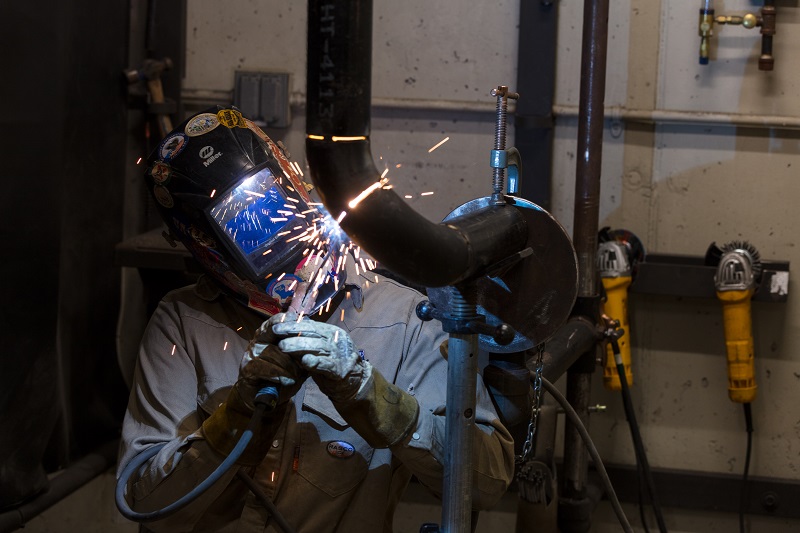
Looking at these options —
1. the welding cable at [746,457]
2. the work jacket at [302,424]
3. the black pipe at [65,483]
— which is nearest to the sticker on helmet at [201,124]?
the work jacket at [302,424]

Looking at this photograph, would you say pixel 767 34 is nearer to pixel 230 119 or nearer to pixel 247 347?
pixel 230 119

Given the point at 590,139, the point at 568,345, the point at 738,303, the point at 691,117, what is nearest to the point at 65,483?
the point at 568,345

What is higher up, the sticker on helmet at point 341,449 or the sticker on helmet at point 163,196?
the sticker on helmet at point 163,196

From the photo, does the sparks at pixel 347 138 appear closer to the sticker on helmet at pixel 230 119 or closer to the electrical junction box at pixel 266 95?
the sticker on helmet at pixel 230 119

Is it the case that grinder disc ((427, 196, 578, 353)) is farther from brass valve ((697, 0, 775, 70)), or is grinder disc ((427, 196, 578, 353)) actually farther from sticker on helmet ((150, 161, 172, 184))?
brass valve ((697, 0, 775, 70))

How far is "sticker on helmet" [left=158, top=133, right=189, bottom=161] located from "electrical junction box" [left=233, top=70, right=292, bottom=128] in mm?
1299

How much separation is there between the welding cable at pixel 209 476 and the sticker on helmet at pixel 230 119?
2.15 feet

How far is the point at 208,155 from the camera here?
1.87m

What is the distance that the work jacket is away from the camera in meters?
1.74

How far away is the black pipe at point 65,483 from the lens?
8.76ft

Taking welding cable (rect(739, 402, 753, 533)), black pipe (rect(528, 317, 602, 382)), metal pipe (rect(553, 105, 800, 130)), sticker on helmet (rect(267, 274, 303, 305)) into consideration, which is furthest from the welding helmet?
welding cable (rect(739, 402, 753, 533))

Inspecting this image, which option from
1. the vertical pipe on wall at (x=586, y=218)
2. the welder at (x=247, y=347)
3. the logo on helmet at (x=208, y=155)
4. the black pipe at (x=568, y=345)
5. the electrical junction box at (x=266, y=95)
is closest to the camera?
the welder at (x=247, y=347)

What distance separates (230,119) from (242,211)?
25cm

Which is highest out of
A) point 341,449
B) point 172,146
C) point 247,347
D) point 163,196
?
point 172,146
